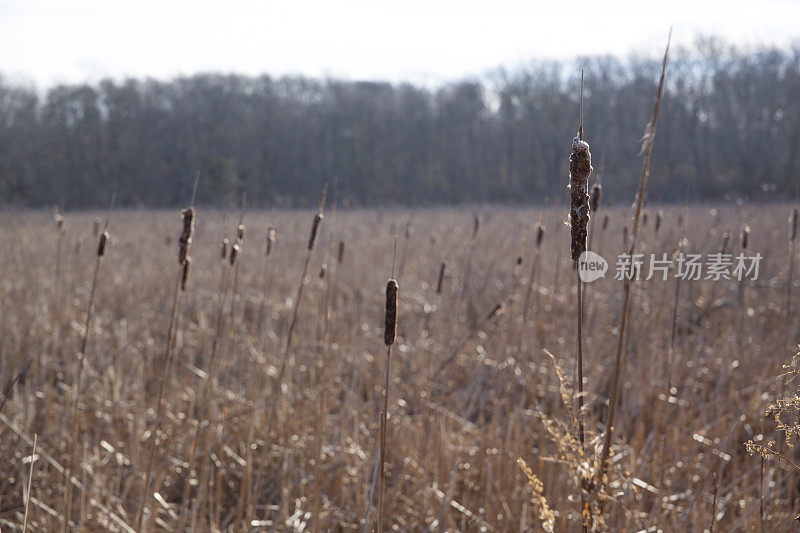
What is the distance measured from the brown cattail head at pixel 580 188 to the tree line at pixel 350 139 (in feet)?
69.9

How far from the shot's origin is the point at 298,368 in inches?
137

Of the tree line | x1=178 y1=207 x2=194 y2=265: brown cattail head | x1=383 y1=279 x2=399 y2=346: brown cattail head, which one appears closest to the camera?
x1=383 y1=279 x2=399 y2=346: brown cattail head

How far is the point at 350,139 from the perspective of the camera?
32.7 metres

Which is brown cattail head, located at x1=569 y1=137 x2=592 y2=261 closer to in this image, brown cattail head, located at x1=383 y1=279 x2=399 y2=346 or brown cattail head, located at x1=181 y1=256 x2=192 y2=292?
brown cattail head, located at x1=383 y1=279 x2=399 y2=346

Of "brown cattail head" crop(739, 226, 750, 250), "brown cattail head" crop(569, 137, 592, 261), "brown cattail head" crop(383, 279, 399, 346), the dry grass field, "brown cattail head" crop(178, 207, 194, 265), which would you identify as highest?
"brown cattail head" crop(569, 137, 592, 261)

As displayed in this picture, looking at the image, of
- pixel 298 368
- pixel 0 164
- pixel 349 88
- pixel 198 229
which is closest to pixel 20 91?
pixel 0 164

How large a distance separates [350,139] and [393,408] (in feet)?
103

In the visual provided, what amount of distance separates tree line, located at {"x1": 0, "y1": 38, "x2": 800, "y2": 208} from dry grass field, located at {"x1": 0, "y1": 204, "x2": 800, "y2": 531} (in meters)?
17.5

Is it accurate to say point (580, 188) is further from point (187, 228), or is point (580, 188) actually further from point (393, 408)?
point (393, 408)

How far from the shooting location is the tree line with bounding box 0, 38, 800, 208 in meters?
23.2

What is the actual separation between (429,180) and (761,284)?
82.6 feet

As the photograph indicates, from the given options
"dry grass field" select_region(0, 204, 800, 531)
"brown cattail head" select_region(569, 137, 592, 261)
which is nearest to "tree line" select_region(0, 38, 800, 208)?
"dry grass field" select_region(0, 204, 800, 531)

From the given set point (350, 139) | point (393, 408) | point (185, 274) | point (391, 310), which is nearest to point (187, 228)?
point (185, 274)

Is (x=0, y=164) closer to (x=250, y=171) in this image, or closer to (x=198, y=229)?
(x=250, y=171)
